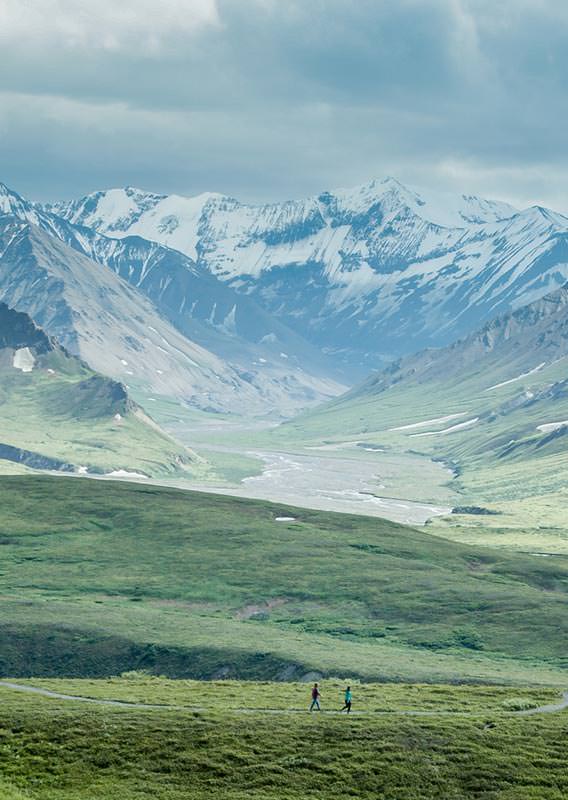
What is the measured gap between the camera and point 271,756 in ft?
249

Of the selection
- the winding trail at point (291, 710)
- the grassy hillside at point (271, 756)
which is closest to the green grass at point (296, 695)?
the winding trail at point (291, 710)

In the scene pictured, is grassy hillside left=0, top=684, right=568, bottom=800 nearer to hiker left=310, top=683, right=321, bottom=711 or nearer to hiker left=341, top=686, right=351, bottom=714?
hiker left=341, top=686, right=351, bottom=714

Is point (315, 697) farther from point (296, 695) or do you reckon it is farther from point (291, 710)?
point (296, 695)

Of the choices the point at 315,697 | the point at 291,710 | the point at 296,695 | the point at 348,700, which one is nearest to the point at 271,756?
the point at 348,700

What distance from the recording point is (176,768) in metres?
74.3

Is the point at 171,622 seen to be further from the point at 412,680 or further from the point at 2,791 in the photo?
the point at 2,791

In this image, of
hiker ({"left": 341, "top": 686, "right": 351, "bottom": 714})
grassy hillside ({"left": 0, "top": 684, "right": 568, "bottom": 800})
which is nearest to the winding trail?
hiker ({"left": 341, "top": 686, "right": 351, "bottom": 714})

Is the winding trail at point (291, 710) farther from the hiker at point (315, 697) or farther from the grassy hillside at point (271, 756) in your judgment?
the grassy hillside at point (271, 756)

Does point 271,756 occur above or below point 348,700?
below

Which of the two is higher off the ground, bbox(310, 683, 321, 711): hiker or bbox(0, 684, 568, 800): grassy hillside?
bbox(310, 683, 321, 711): hiker

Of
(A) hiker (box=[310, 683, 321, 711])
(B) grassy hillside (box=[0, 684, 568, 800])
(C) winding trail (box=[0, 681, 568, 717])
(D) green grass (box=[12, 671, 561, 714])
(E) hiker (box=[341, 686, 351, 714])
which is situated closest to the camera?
(B) grassy hillside (box=[0, 684, 568, 800])

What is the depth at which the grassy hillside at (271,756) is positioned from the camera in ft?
234

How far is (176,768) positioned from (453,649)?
111 metres

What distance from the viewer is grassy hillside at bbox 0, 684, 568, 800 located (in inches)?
2810
